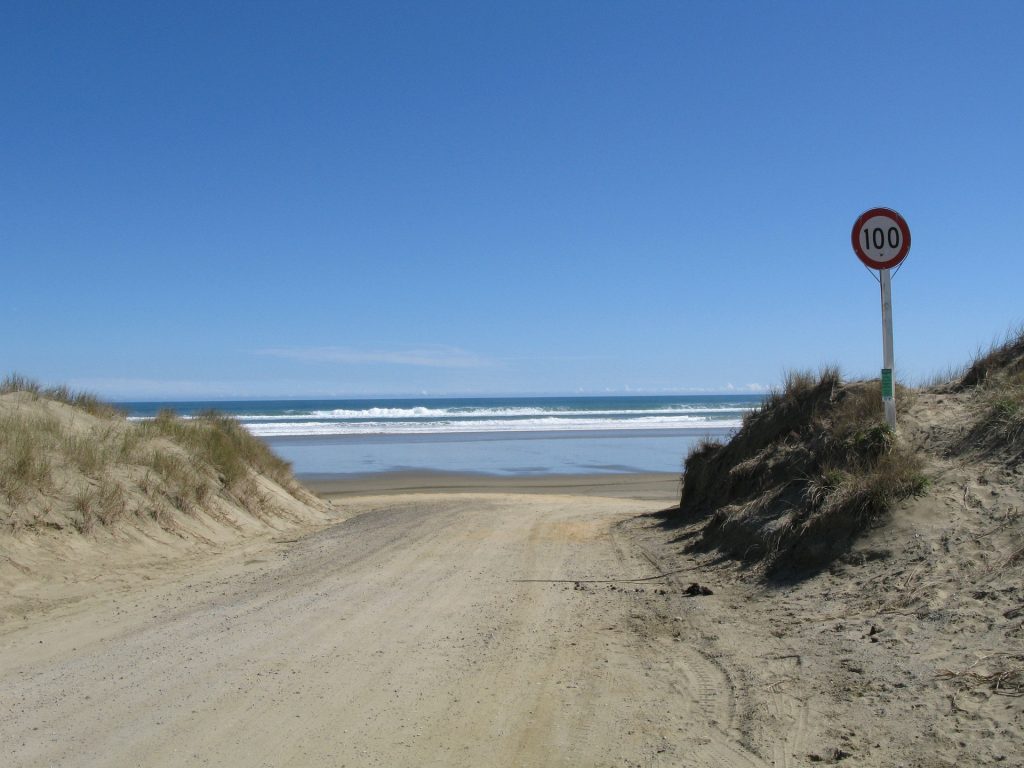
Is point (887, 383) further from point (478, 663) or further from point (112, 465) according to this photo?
point (112, 465)

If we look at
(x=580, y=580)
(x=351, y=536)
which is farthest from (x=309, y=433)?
(x=580, y=580)

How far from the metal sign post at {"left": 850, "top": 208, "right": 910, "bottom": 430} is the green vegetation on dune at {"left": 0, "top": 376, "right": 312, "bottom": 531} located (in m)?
9.49

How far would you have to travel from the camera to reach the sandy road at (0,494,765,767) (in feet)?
15.2

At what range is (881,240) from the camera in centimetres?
905

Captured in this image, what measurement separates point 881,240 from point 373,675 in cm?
688

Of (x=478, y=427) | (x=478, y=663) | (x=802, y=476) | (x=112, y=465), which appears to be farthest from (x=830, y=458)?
(x=478, y=427)

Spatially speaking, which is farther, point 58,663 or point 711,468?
point 711,468

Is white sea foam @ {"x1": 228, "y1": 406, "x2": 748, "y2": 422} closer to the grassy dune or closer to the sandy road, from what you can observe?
the grassy dune

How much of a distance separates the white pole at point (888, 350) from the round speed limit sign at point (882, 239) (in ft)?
0.49

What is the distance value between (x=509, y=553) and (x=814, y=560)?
433 centimetres

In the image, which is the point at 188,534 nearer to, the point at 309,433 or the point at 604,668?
the point at 604,668

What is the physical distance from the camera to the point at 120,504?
11.2m

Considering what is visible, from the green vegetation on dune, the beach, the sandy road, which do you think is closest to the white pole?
the beach

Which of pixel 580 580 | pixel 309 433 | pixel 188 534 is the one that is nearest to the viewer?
pixel 580 580
